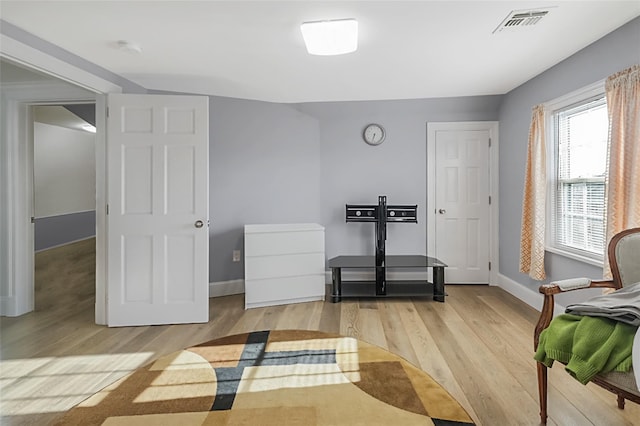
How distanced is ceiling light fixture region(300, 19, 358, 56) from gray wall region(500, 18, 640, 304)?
182 cm

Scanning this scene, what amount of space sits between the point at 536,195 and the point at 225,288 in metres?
3.41

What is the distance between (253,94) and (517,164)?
9.92ft

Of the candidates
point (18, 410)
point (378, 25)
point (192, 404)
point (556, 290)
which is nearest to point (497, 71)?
point (378, 25)

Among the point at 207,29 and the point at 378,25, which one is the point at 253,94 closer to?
the point at 207,29

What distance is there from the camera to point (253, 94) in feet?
13.9

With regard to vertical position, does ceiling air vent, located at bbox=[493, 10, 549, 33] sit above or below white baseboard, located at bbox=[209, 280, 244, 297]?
above

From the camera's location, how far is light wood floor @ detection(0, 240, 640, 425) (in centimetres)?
205

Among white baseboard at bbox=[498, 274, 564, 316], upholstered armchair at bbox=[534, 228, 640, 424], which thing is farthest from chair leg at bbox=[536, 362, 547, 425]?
white baseboard at bbox=[498, 274, 564, 316]

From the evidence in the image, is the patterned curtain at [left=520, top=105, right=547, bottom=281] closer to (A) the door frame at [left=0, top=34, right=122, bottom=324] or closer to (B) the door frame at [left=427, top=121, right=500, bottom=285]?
(B) the door frame at [left=427, top=121, right=500, bottom=285]

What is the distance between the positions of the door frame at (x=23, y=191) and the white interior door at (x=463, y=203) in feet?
12.0

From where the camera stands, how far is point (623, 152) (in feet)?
8.30

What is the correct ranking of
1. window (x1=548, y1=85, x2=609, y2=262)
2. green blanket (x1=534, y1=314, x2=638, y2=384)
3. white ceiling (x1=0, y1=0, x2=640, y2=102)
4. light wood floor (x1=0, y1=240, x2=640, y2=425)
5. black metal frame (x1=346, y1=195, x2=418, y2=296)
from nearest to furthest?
green blanket (x1=534, y1=314, x2=638, y2=384) → light wood floor (x1=0, y1=240, x2=640, y2=425) → white ceiling (x1=0, y1=0, x2=640, y2=102) → window (x1=548, y1=85, x2=609, y2=262) → black metal frame (x1=346, y1=195, x2=418, y2=296)

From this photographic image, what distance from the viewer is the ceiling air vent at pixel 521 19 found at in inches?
93.2

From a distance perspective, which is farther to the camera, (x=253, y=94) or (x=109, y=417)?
(x=253, y=94)
